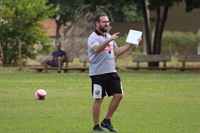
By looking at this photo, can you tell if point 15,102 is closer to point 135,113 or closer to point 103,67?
point 135,113

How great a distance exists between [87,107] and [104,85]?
429cm

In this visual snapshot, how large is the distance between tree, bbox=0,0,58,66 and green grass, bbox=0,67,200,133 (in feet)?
27.9

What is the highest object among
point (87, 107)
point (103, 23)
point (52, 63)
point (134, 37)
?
point (103, 23)

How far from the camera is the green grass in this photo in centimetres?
1175

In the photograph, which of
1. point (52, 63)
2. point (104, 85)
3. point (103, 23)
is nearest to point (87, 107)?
point (104, 85)

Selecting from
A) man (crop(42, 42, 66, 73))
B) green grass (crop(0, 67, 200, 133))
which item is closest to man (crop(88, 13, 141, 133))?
green grass (crop(0, 67, 200, 133))

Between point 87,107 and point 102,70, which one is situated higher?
point 102,70

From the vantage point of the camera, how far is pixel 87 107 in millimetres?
15148

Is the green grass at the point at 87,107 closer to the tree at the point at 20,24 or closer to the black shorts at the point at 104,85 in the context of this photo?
the black shorts at the point at 104,85

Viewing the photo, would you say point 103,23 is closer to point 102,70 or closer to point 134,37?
point 134,37

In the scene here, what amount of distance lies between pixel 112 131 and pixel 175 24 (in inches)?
1873

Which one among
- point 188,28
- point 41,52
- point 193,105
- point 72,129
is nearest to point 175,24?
point 188,28

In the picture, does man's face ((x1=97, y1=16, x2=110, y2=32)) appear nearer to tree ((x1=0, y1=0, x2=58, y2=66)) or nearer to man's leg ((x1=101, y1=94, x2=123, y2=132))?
man's leg ((x1=101, y1=94, x2=123, y2=132))

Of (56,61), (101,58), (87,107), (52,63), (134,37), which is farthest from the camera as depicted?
(56,61)
